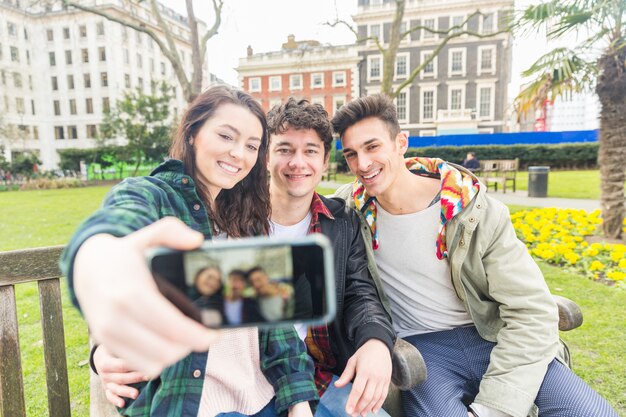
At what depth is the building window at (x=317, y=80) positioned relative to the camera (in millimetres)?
41456

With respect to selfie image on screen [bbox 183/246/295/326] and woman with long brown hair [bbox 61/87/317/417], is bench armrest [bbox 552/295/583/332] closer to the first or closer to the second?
woman with long brown hair [bbox 61/87/317/417]

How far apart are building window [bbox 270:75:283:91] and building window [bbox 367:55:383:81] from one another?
30.1 ft

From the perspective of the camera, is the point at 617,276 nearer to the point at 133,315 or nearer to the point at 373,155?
the point at 373,155

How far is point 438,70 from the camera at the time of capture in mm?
40938

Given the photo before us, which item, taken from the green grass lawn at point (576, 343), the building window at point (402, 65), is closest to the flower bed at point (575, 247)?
the green grass lawn at point (576, 343)

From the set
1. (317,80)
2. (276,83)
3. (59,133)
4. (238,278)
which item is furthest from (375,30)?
(238,278)

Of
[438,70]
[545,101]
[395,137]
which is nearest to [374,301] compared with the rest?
[395,137]

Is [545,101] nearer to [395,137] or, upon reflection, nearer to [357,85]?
[395,137]

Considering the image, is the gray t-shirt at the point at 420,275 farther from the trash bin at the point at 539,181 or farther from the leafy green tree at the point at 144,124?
the leafy green tree at the point at 144,124

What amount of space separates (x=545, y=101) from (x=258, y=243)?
280 inches

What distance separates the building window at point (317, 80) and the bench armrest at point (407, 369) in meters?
42.0

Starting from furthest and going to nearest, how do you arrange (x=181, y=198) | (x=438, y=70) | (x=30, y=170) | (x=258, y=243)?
(x=438, y=70) → (x=30, y=170) → (x=181, y=198) → (x=258, y=243)

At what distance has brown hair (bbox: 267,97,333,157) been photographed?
2.22 m

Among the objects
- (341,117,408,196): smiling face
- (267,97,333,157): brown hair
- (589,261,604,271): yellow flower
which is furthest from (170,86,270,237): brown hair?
(589,261,604,271): yellow flower
